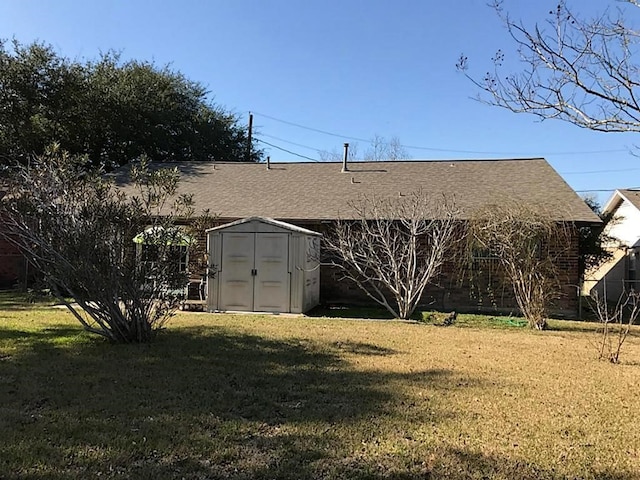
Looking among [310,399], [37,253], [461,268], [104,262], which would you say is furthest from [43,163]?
[461,268]

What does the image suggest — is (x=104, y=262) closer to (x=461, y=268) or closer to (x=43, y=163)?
(x=43, y=163)

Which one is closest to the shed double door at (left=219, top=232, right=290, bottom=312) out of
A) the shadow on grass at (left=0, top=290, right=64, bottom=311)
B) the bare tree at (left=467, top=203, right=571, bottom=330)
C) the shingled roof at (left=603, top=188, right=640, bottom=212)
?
the shadow on grass at (left=0, top=290, right=64, bottom=311)

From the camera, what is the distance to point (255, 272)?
41.8 ft

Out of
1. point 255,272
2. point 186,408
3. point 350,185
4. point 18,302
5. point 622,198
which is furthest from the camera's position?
point 622,198

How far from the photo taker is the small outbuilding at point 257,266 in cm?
1259

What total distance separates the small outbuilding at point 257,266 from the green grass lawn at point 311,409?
4.00 meters

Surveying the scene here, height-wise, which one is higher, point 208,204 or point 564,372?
point 208,204

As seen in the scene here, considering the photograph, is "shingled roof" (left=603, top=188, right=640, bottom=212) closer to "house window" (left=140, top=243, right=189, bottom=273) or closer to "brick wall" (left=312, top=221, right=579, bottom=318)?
"brick wall" (left=312, top=221, right=579, bottom=318)

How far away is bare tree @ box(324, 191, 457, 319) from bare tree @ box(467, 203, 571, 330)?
3.38 feet

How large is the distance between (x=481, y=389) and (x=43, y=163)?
697 cm

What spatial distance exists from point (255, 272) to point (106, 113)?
17095 mm

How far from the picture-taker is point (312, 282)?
1402cm

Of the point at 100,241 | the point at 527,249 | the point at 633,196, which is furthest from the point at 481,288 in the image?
the point at 633,196

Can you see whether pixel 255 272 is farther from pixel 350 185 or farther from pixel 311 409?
pixel 311 409
